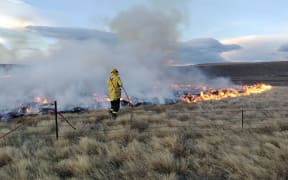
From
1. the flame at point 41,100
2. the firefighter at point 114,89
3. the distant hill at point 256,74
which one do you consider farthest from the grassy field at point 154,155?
the distant hill at point 256,74

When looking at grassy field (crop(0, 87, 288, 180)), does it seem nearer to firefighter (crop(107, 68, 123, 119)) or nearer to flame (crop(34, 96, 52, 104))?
firefighter (crop(107, 68, 123, 119))

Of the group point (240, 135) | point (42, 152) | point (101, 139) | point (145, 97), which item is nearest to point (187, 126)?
point (240, 135)

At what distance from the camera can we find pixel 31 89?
2147cm

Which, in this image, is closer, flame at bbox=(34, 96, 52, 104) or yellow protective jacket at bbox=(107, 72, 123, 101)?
yellow protective jacket at bbox=(107, 72, 123, 101)

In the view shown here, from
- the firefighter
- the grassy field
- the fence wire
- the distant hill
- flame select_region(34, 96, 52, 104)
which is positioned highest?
the distant hill

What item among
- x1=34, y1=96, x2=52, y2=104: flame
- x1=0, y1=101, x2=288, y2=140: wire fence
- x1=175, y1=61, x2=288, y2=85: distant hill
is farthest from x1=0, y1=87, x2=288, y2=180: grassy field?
x1=175, y1=61, x2=288, y2=85: distant hill

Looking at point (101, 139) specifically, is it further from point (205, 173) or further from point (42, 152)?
point (205, 173)

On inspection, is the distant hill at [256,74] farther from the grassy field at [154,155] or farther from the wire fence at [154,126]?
the grassy field at [154,155]

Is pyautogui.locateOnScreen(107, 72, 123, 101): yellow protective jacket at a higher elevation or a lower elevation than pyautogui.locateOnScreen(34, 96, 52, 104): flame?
higher

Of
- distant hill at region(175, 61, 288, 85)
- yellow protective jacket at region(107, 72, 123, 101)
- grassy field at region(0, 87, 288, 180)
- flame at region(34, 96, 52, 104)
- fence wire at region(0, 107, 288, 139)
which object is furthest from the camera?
distant hill at region(175, 61, 288, 85)

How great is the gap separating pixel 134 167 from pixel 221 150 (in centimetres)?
208

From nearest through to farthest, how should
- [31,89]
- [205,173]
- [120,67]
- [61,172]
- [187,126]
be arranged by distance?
[205,173]
[61,172]
[187,126]
[31,89]
[120,67]

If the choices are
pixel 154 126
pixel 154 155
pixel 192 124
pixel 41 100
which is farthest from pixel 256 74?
pixel 154 155

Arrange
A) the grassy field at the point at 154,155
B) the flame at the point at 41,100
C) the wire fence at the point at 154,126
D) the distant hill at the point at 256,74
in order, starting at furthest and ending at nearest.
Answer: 1. the distant hill at the point at 256,74
2. the flame at the point at 41,100
3. the wire fence at the point at 154,126
4. the grassy field at the point at 154,155
